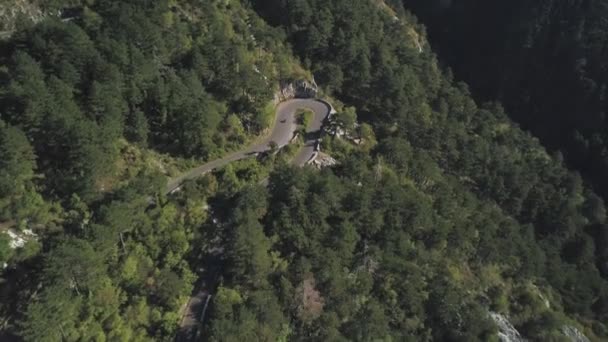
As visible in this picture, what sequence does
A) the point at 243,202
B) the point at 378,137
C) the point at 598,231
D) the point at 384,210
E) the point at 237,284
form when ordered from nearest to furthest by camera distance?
1. the point at 237,284
2. the point at 243,202
3. the point at 384,210
4. the point at 378,137
5. the point at 598,231

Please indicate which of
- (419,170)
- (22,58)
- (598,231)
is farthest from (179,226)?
(598,231)

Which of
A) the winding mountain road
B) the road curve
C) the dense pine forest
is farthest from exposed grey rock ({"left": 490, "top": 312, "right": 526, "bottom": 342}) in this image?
the road curve

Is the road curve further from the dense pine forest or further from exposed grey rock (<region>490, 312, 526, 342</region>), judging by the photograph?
exposed grey rock (<region>490, 312, 526, 342</region>)

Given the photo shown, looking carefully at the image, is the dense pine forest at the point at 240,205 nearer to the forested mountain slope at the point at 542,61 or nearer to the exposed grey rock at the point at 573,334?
the exposed grey rock at the point at 573,334

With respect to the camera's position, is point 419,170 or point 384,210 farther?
point 419,170

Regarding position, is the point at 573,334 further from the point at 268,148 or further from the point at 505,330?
the point at 268,148

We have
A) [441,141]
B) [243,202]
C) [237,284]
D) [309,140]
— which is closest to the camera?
[237,284]

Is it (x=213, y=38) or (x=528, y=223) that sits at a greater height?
(x=213, y=38)

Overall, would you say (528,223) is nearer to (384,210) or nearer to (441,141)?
(441,141)
